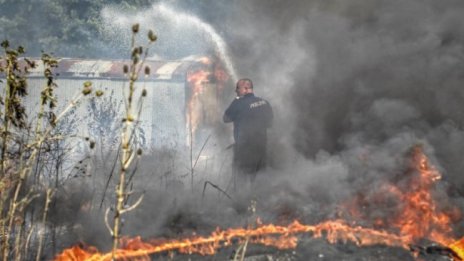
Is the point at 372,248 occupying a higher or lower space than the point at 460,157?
lower

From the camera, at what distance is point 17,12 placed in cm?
3247

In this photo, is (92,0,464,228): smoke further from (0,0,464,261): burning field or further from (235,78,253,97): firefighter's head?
(235,78,253,97): firefighter's head

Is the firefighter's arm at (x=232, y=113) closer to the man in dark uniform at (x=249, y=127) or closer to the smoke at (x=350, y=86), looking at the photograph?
the man in dark uniform at (x=249, y=127)

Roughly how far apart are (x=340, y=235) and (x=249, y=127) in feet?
10.4

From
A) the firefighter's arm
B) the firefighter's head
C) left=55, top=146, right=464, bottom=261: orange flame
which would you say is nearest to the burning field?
left=55, top=146, right=464, bottom=261: orange flame

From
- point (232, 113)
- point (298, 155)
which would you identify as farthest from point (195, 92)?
point (232, 113)

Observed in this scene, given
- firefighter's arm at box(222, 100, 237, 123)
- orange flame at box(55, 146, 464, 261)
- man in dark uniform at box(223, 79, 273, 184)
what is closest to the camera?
orange flame at box(55, 146, 464, 261)

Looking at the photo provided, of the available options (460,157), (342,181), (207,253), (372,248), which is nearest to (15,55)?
(207,253)

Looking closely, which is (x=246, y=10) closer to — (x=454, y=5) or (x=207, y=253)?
(x=454, y=5)

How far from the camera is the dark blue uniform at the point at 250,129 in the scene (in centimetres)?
896

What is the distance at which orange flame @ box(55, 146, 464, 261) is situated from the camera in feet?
19.8

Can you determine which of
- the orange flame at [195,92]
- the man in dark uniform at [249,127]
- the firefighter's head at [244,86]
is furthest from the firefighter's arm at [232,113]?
the orange flame at [195,92]

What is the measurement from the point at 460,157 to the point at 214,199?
4.74 m

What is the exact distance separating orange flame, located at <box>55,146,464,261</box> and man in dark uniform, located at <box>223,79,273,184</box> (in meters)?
2.25
